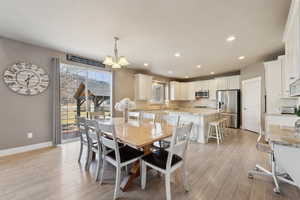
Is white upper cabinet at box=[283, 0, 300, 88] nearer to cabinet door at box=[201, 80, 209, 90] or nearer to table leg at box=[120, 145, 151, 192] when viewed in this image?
table leg at box=[120, 145, 151, 192]

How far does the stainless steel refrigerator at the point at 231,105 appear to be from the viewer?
5488mm

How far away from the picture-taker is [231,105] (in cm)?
561

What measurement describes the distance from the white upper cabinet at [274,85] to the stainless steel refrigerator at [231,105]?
73.2 inches

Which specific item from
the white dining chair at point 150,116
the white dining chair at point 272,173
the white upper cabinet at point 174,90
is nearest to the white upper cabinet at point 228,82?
the white upper cabinet at point 174,90

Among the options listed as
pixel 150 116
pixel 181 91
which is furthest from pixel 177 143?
pixel 181 91

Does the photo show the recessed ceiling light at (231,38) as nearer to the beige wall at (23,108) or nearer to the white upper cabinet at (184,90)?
the beige wall at (23,108)

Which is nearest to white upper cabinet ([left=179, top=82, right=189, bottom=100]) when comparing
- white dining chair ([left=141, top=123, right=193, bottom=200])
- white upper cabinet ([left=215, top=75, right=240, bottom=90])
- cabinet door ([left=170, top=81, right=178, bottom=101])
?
cabinet door ([left=170, top=81, right=178, bottom=101])

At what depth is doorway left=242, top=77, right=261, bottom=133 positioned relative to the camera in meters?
4.64

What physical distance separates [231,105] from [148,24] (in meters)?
5.08

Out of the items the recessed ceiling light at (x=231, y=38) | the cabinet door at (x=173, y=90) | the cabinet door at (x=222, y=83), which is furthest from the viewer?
the cabinet door at (x=173, y=90)

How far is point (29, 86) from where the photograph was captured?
3.13 m

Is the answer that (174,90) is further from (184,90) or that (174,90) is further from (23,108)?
(23,108)

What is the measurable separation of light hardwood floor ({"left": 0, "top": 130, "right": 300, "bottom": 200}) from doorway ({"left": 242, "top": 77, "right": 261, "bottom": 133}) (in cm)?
230

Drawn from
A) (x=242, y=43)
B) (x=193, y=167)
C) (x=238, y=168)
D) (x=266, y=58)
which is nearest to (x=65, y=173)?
(x=193, y=167)
